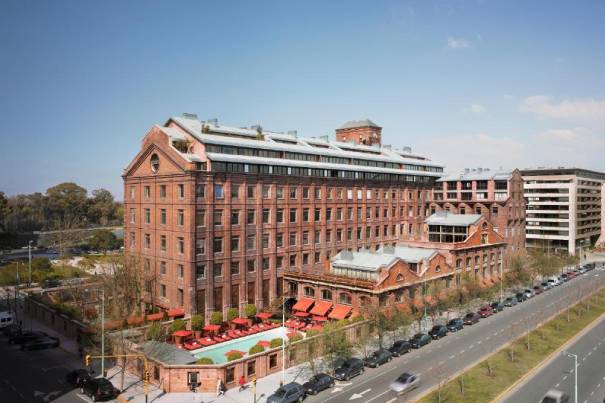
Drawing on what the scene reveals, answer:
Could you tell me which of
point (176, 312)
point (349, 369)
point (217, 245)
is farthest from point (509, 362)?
point (176, 312)

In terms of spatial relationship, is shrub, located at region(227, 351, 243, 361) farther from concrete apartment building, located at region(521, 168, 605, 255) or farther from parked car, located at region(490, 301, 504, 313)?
concrete apartment building, located at region(521, 168, 605, 255)

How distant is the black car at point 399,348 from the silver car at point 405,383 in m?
8.87

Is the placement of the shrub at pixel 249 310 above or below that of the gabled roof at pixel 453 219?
below

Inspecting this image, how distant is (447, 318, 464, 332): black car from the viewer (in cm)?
6216

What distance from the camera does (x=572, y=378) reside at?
1758 inches

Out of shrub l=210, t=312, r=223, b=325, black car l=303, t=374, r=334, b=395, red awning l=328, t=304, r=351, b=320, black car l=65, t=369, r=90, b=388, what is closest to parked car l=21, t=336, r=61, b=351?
black car l=65, t=369, r=90, b=388

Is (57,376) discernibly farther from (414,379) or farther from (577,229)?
(577,229)

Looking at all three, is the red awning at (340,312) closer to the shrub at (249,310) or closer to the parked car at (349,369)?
the shrub at (249,310)

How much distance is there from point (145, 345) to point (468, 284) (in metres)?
48.8

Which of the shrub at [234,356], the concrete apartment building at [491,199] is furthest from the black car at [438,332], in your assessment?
the concrete apartment building at [491,199]

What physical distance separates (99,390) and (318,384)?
1916cm

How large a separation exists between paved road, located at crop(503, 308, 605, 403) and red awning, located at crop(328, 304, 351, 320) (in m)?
23.2

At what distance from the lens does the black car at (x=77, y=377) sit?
43.1 m

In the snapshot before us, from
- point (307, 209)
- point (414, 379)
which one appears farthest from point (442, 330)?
point (307, 209)
